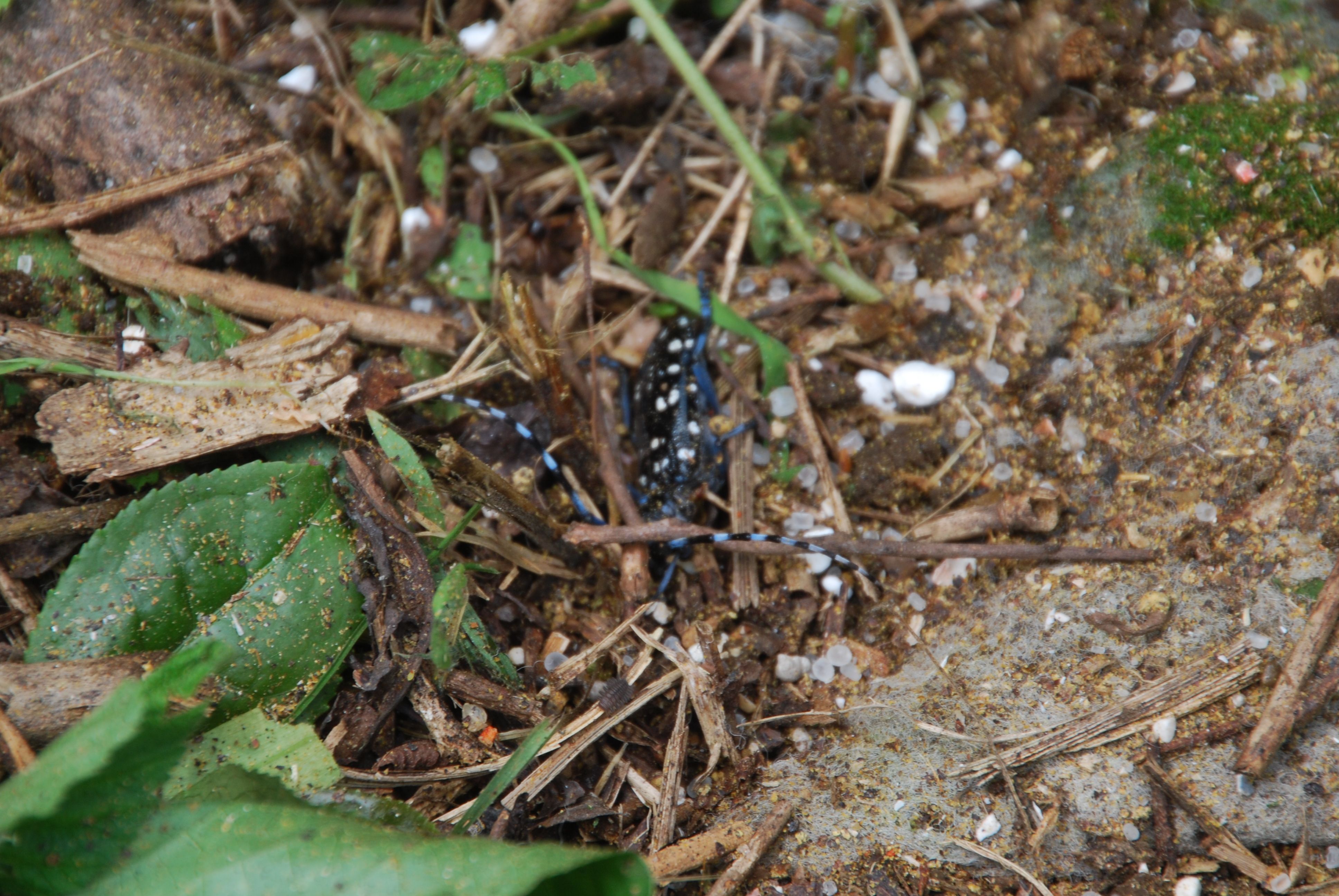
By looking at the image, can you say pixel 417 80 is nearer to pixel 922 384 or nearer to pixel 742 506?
pixel 742 506

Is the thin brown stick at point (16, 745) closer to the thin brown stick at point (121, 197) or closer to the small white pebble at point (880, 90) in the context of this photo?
the thin brown stick at point (121, 197)

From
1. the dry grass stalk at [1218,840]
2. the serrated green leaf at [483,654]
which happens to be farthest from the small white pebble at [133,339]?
the dry grass stalk at [1218,840]

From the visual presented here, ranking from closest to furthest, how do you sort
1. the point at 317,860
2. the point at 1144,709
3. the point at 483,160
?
the point at 317,860 < the point at 1144,709 < the point at 483,160

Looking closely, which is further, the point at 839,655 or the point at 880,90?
the point at 880,90

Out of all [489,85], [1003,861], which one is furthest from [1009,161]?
[1003,861]

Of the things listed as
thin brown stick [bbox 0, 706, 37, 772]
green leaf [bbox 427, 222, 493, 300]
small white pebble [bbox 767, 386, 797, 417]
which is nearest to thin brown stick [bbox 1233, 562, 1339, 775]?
small white pebble [bbox 767, 386, 797, 417]

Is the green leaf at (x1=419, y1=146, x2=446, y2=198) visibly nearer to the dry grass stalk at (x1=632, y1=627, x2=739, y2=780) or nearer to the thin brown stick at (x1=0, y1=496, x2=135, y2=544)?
the thin brown stick at (x1=0, y1=496, x2=135, y2=544)

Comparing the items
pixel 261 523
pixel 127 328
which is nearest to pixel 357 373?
pixel 261 523

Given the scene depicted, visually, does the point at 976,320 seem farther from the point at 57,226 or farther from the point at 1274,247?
the point at 57,226
